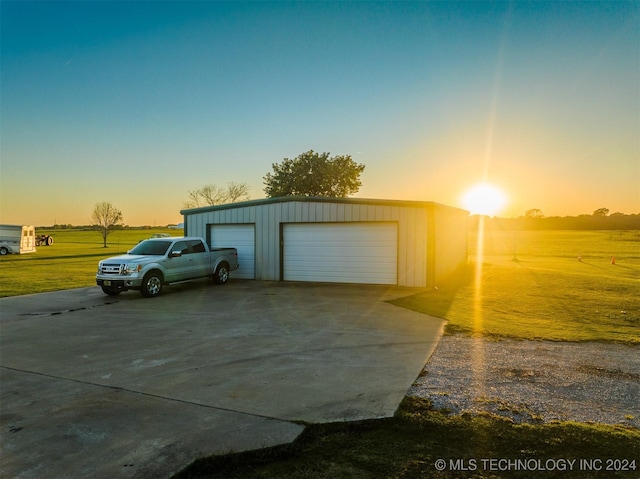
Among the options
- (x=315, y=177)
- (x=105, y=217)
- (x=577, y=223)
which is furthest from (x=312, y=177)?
(x=577, y=223)

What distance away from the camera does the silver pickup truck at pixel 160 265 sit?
12.3 meters

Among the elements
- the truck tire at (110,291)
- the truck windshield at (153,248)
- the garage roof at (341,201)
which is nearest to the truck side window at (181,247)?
the truck windshield at (153,248)

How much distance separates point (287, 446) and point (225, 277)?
12.7 m

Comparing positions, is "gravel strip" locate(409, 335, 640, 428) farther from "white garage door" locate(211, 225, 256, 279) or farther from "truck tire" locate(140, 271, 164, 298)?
"white garage door" locate(211, 225, 256, 279)

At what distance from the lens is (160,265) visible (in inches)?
511

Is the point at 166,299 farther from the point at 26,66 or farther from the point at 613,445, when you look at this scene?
the point at 613,445

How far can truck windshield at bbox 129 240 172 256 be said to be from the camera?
13.4 meters

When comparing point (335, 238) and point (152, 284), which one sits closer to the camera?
point (152, 284)

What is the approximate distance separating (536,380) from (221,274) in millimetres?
12213

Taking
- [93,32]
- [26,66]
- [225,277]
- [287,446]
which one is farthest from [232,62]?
[287,446]

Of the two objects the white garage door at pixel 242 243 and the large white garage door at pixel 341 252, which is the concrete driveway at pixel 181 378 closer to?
the large white garage door at pixel 341 252

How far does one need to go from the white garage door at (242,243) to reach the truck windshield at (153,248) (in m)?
4.21

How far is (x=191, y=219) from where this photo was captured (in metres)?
18.8

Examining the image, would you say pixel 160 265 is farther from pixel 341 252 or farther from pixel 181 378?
pixel 181 378
